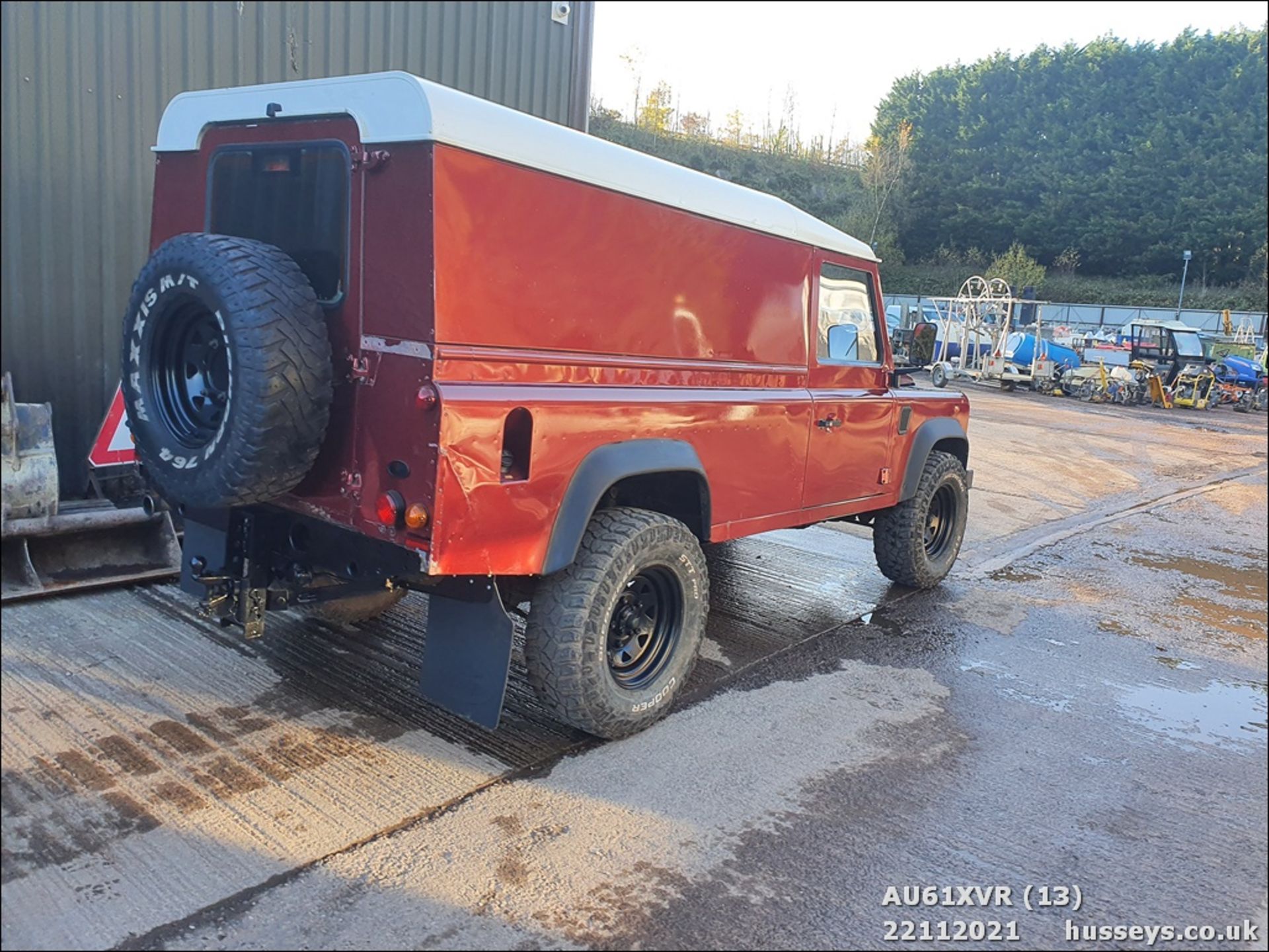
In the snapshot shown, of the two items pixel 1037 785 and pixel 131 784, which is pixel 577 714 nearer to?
pixel 131 784

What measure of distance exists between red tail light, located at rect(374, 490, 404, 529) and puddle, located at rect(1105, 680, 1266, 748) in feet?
11.9

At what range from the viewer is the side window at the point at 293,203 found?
316cm

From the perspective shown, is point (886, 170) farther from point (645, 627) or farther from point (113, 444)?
point (645, 627)

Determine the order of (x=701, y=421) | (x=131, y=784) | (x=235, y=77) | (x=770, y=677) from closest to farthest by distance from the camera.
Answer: (x=131, y=784) → (x=701, y=421) → (x=770, y=677) → (x=235, y=77)

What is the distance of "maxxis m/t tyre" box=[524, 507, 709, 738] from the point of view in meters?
3.46

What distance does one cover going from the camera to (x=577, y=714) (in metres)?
3.52

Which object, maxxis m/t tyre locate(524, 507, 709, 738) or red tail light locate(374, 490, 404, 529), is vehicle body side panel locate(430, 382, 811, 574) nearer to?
red tail light locate(374, 490, 404, 529)

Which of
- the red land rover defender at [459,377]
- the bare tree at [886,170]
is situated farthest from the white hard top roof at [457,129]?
the bare tree at [886,170]

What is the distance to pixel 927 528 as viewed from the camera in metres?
6.45

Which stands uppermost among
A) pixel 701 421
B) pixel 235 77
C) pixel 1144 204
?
pixel 1144 204

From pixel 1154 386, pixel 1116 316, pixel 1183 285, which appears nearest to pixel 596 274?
pixel 1154 386

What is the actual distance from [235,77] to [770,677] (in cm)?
510

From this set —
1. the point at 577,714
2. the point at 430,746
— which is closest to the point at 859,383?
the point at 577,714

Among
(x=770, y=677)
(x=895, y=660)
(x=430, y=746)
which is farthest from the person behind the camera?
(x=895, y=660)
